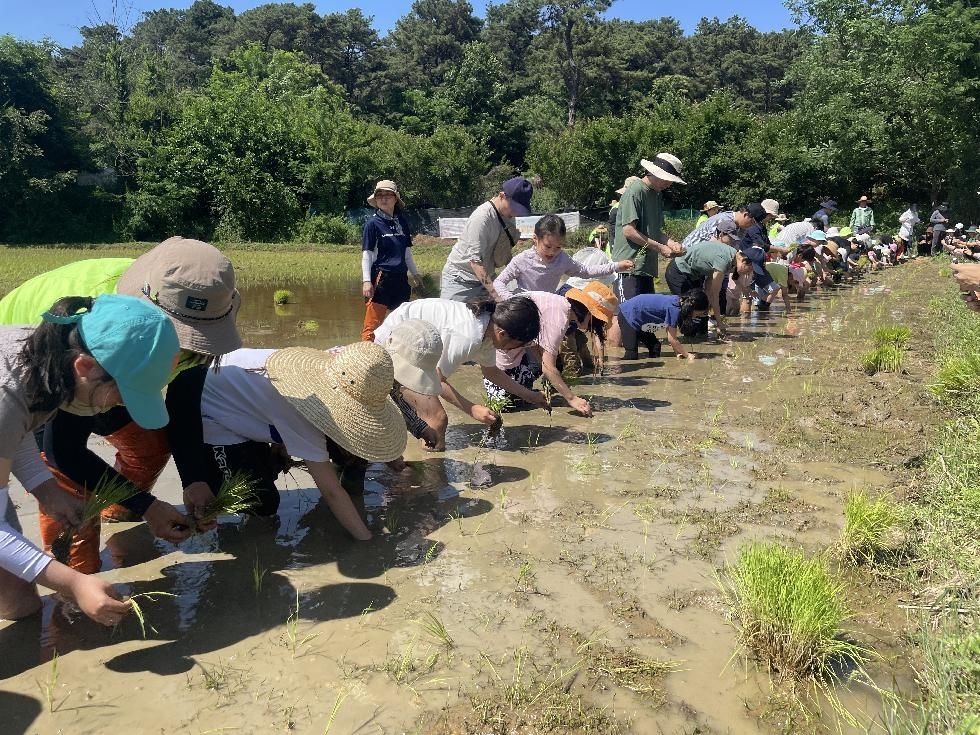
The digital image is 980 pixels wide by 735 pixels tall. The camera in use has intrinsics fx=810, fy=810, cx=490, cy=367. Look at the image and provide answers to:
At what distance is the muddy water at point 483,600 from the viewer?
7.79 feet

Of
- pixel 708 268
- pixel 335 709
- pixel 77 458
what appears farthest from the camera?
pixel 708 268

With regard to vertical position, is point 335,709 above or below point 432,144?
below

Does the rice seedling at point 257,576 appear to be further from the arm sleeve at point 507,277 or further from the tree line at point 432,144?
the tree line at point 432,144

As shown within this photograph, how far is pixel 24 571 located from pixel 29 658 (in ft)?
1.62

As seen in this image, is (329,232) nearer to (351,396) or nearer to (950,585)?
(351,396)

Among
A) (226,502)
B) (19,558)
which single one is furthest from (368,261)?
(19,558)

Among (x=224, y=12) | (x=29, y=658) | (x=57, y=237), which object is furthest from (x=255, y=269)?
(x=224, y=12)

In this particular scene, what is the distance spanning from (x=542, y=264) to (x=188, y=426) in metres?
3.40

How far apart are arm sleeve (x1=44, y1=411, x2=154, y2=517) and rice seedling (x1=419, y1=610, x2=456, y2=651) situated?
4.03 feet

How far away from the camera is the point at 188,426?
3377 mm

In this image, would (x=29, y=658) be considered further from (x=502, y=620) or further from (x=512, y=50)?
(x=512, y=50)

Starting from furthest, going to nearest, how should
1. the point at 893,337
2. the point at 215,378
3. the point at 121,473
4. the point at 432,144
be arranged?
the point at 432,144
the point at 893,337
the point at 215,378
the point at 121,473

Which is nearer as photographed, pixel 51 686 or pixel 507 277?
pixel 51 686

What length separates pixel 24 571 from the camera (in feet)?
7.67
